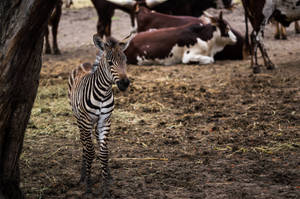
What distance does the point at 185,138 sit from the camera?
539 cm

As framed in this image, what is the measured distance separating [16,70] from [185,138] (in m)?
2.64

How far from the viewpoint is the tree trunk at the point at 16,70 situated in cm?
311

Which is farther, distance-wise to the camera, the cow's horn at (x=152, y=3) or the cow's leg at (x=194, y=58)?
the cow's horn at (x=152, y=3)

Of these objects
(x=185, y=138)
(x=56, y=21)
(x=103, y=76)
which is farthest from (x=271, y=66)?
(x=103, y=76)

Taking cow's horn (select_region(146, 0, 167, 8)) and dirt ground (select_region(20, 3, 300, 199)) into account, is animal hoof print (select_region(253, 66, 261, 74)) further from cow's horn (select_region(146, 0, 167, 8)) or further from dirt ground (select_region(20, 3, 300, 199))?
cow's horn (select_region(146, 0, 167, 8))

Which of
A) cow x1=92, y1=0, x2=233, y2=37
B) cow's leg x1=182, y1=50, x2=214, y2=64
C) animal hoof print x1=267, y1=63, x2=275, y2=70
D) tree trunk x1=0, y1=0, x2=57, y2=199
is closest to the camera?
tree trunk x1=0, y1=0, x2=57, y2=199

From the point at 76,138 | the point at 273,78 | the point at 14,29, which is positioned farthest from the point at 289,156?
the point at 273,78

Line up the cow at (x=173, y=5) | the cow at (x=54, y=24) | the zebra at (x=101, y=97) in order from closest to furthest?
the zebra at (x=101, y=97) < the cow at (x=54, y=24) < the cow at (x=173, y=5)

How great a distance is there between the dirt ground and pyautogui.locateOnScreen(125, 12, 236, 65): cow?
28.9 inches

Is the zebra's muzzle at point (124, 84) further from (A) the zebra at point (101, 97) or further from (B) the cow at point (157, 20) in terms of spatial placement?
(B) the cow at point (157, 20)

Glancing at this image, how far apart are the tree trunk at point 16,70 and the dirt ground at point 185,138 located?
0.50 meters

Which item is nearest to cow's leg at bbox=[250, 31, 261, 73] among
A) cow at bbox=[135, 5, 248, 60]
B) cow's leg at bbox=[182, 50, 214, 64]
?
cow's leg at bbox=[182, 50, 214, 64]

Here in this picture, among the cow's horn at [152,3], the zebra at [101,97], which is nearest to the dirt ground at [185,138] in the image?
the zebra at [101,97]

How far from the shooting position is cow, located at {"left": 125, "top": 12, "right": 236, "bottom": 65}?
401 inches
